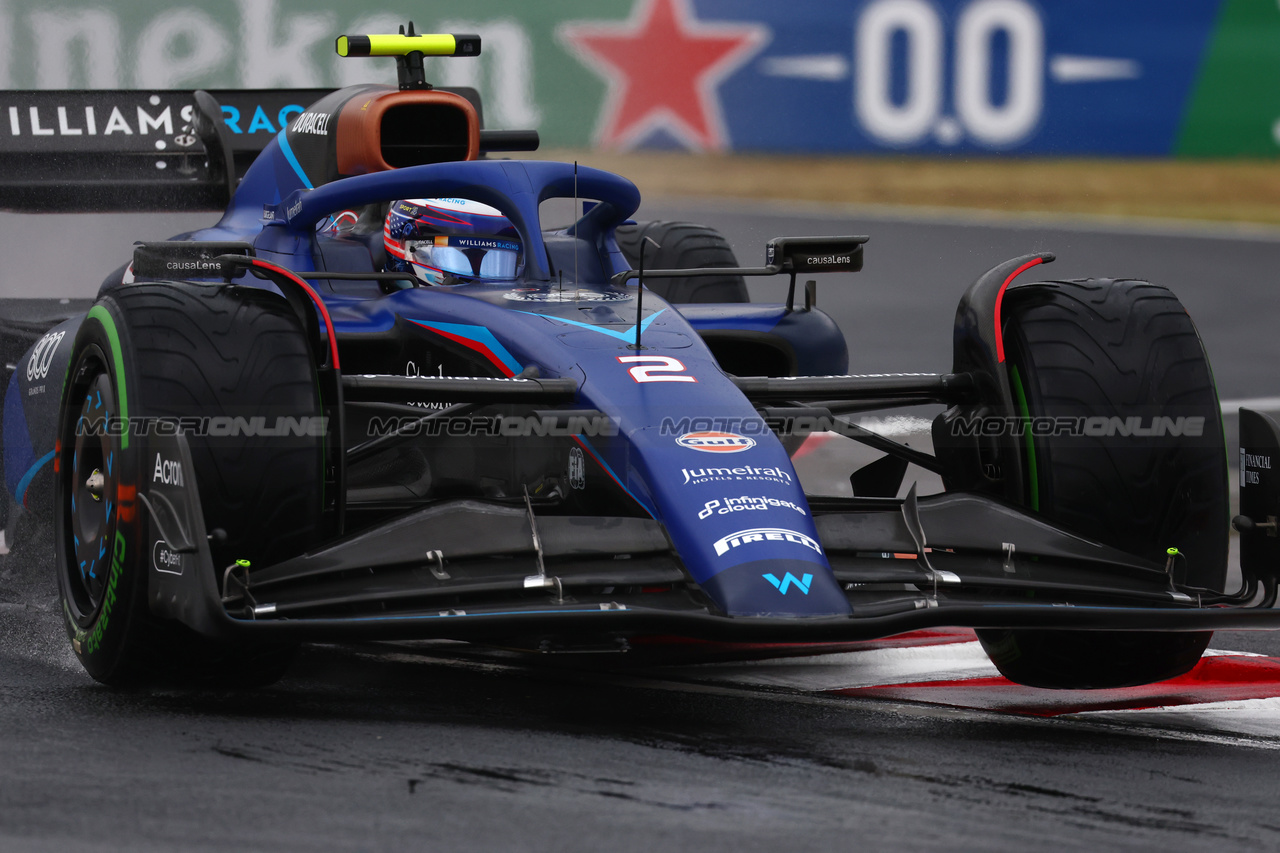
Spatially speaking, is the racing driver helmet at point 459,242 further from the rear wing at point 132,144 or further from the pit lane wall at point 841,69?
the pit lane wall at point 841,69

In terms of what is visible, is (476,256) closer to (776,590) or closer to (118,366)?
(118,366)

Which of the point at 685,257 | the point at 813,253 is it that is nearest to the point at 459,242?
the point at 813,253

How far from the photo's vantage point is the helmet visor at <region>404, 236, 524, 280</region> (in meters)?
5.34

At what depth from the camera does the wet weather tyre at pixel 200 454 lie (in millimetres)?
3979

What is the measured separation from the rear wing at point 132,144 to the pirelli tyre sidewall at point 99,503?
2.76 metres

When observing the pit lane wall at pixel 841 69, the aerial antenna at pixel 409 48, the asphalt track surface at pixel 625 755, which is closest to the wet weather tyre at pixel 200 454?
the asphalt track surface at pixel 625 755

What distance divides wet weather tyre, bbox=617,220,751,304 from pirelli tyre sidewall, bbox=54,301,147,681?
2997mm

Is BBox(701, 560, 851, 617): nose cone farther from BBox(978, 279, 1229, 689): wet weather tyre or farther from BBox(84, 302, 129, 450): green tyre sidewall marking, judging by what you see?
BBox(84, 302, 129, 450): green tyre sidewall marking

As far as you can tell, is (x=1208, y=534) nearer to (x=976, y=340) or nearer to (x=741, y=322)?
(x=976, y=340)

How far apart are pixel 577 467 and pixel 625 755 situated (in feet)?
2.96

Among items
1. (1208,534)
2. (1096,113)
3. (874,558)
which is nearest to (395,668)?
(874,558)

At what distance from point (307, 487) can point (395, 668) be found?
752 mm

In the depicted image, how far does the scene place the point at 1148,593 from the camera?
13.2 ft

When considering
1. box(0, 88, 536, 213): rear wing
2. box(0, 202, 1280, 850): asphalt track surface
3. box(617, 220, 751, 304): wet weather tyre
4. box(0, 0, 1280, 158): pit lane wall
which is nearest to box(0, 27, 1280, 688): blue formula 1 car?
box(0, 202, 1280, 850): asphalt track surface
